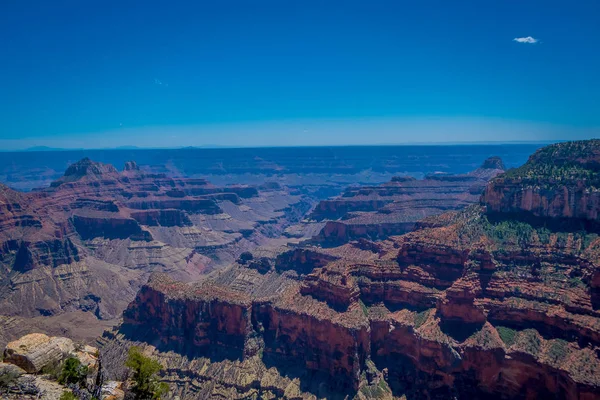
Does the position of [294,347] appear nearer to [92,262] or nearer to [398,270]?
[398,270]

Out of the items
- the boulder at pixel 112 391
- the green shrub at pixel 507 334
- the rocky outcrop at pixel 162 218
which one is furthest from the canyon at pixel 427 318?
the rocky outcrop at pixel 162 218

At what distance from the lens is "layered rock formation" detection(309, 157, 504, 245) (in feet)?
462

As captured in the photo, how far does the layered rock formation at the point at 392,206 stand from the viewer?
140875mm

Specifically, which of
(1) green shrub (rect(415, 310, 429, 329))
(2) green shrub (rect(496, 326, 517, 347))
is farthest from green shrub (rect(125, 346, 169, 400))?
(2) green shrub (rect(496, 326, 517, 347))

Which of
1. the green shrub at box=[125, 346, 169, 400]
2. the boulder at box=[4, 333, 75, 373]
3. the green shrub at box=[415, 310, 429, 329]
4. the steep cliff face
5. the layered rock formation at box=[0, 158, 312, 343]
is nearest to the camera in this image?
the green shrub at box=[125, 346, 169, 400]

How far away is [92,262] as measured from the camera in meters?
135

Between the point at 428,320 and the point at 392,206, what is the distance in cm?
9881

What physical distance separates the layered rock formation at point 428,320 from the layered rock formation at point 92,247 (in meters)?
34.9

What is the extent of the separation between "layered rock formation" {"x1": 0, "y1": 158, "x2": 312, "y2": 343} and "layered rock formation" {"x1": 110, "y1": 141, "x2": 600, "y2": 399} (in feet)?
115

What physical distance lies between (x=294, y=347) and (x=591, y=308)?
122 feet

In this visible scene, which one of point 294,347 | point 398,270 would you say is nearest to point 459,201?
point 398,270

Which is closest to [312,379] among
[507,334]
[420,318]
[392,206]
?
[420,318]

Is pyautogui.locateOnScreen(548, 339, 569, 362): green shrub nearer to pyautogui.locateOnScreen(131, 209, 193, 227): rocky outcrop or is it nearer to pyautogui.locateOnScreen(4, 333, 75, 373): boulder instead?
pyautogui.locateOnScreen(4, 333, 75, 373): boulder

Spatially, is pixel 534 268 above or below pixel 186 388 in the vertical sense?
above
